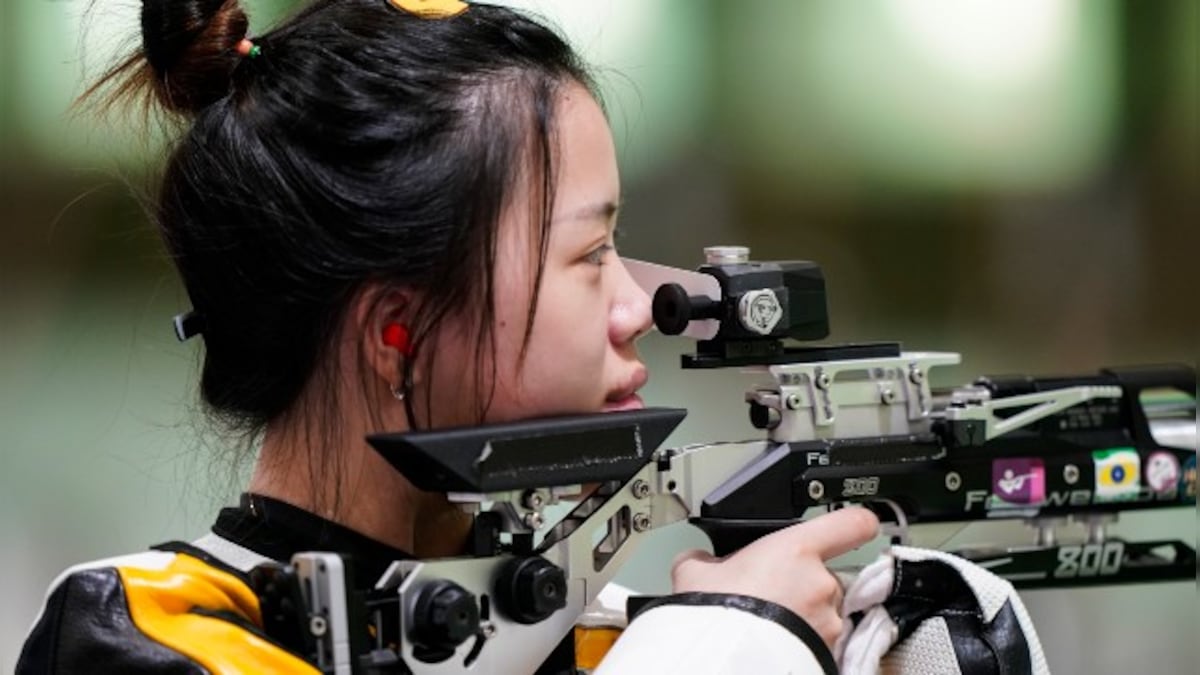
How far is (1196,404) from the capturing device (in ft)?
5.48

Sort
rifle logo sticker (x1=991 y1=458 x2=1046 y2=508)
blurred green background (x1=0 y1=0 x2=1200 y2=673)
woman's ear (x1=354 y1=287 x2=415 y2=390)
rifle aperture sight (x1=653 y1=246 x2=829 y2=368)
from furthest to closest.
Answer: blurred green background (x1=0 y1=0 x2=1200 y2=673)
rifle logo sticker (x1=991 y1=458 x2=1046 y2=508)
rifle aperture sight (x1=653 y1=246 x2=829 y2=368)
woman's ear (x1=354 y1=287 x2=415 y2=390)

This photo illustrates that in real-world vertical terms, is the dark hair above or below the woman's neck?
above

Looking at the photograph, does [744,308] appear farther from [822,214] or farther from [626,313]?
[822,214]

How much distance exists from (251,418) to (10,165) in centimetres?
109

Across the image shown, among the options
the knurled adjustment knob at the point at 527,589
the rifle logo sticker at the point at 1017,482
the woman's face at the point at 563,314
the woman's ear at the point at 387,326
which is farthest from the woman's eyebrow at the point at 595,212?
the rifle logo sticker at the point at 1017,482

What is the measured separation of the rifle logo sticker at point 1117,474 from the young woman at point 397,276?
39cm

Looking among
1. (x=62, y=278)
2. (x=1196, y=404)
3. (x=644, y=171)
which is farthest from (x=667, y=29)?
(x=1196, y=404)

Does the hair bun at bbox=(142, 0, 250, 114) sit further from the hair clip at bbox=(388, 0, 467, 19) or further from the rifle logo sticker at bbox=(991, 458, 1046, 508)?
the rifle logo sticker at bbox=(991, 458, 1046, 508)

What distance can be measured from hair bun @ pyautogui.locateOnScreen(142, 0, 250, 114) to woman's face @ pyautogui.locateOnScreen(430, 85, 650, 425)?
25 centimetres

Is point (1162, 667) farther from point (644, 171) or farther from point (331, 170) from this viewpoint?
point (331, 170)

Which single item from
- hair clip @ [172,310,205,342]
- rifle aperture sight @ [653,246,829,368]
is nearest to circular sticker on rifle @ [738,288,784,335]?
rifle aperture sight @ [653,246,829,368]

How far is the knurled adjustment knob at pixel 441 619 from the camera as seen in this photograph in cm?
111

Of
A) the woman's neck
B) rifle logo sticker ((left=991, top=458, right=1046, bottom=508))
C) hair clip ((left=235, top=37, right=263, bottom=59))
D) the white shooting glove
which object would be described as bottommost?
the white shooting glove

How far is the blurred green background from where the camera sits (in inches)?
87.5
